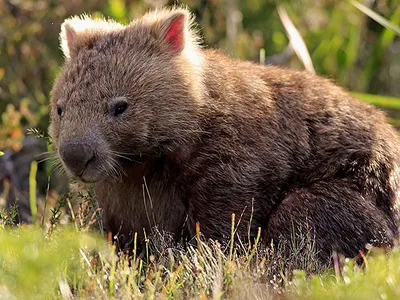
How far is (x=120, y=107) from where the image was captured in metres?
4.64

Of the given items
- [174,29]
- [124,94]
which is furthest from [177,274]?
[174,29]

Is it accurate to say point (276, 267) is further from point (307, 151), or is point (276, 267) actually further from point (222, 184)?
point (307, 151)

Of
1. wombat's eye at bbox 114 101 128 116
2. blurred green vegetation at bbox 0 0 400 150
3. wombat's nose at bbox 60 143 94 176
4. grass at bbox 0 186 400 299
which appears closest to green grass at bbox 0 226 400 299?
grass at bbox 0 186 400 299

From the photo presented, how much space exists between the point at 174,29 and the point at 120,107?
2.13 feet

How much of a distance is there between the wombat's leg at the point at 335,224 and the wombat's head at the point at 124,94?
0.77m

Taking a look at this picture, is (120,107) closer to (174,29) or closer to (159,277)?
(174,29)

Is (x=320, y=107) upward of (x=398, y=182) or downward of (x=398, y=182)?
upward

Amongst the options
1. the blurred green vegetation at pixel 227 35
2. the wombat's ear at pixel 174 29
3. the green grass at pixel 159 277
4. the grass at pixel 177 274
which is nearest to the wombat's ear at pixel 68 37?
the wombat's ear at pixel 174 29

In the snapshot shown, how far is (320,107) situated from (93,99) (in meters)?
1.50

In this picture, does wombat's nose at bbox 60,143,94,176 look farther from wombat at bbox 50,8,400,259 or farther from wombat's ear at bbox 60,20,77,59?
wombat's ear at bbox 60,20,77,59

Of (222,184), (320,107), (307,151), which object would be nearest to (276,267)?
(222,184)

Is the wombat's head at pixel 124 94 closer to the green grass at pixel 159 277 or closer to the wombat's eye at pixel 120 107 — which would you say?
the wombat's eye at pixel 120 107

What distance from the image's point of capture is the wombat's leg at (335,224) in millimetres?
4672

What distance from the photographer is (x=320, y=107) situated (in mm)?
5195
